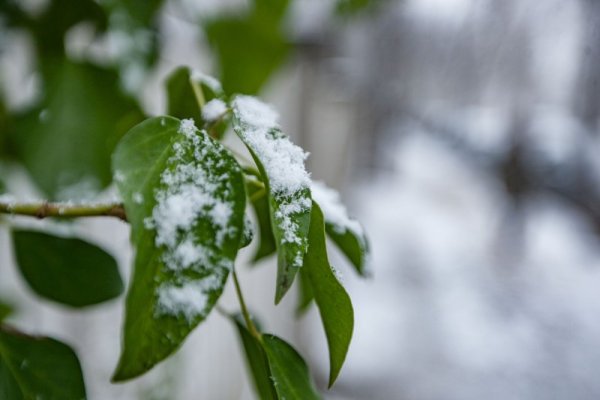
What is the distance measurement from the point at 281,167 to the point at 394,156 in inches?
54.1

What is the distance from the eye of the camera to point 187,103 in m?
0.33

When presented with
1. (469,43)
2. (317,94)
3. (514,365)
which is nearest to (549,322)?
(514,365)

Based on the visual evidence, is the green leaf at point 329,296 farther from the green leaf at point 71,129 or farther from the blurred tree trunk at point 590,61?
the blurred tree trunk at point 590,61

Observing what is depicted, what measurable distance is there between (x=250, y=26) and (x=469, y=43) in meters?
0.52

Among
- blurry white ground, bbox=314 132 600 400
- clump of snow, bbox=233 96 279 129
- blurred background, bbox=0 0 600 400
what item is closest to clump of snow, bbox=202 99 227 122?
clump of snow, bbox=233 96 279 129

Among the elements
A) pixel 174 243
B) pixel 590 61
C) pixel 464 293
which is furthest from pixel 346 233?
pixel 464 293

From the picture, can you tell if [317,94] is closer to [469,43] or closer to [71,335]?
[469,43]

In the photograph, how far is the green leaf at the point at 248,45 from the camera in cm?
55

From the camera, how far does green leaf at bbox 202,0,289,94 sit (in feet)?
1.81

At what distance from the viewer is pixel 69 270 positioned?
341mm

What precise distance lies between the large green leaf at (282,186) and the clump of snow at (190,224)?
14 millimetres

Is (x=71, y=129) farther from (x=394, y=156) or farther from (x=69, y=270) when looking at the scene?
(x=394, y=156)

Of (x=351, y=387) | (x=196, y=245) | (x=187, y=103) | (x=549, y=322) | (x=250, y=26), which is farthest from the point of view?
(x=351, y=387)

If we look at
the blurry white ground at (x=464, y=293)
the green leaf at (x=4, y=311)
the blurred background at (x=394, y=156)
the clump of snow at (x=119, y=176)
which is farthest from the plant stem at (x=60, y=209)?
the blurry white ground at (x=464, y=293)
